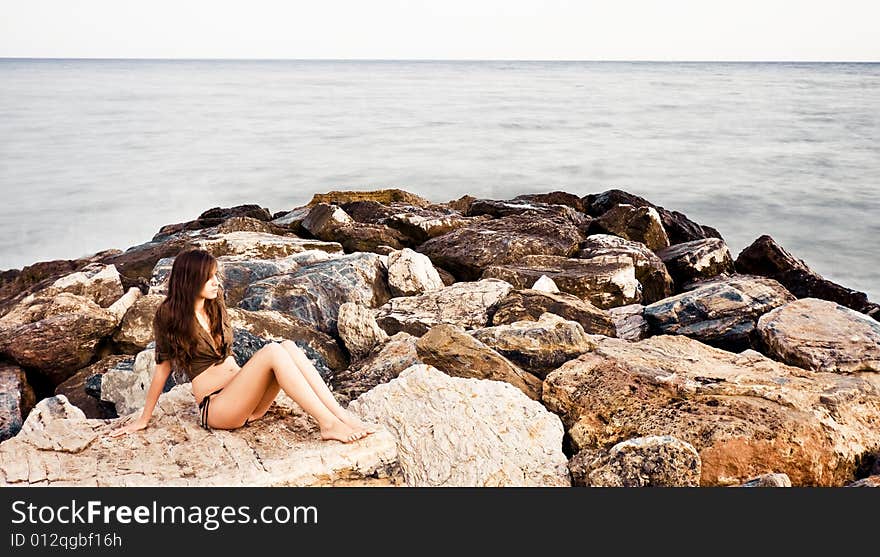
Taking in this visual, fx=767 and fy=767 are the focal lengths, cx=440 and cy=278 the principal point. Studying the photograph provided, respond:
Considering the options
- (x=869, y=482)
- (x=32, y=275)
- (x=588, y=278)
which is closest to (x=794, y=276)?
(x=588, y=278)

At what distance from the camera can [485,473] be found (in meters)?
4.50

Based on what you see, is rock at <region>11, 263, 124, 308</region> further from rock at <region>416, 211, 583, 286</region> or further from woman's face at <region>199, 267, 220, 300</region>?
woman's face at <region>199, 267, 220, 300</region>

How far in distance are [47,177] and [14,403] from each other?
17.4 metres

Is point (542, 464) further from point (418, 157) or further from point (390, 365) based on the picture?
Result: point (418, 157)

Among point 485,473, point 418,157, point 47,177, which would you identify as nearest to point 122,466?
point 485,473

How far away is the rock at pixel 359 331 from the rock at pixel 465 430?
50.4 inches

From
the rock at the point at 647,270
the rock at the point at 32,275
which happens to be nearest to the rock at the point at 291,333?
the rock at the point at 32,275

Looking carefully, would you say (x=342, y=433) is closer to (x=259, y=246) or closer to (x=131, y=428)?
(x=131, y=428)

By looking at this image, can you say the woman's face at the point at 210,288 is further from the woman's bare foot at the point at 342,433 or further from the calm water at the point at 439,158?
the calm water at the point at 439,158

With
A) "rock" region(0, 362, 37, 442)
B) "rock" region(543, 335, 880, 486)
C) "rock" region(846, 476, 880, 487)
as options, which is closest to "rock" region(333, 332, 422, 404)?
"rock" region(543, 335, 880, 486)

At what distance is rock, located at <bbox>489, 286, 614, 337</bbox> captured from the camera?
Answer: 22.3 ft

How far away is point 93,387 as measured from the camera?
5930 millimetres

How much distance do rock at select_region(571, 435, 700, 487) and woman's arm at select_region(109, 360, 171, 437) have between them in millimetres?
2485

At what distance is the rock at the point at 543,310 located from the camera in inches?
268
